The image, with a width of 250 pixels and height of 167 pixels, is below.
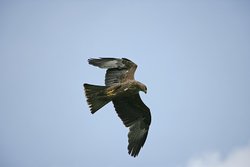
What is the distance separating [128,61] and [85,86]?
156 cm

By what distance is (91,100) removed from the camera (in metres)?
9.98

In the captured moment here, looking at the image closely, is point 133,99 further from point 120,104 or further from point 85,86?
point 85,86

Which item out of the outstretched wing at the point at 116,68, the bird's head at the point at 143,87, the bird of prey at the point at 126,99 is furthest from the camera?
the outstretched wing at the point at 116,68

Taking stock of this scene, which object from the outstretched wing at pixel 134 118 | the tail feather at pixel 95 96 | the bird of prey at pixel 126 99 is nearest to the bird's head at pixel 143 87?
the bird of prey at pixel 126 99

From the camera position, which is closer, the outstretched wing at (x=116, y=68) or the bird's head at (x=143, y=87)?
the bird's head at (x=143, y=87)

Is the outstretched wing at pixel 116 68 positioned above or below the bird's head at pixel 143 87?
above

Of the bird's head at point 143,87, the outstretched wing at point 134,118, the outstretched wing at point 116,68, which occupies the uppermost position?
the outstretched wing at point 116,68

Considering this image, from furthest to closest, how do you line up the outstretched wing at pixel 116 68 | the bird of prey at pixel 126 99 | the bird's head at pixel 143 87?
the outstretched wing at pixel 116 68 → the bird of prey at pixel 126 99 → the bird's head at pixel 143 87

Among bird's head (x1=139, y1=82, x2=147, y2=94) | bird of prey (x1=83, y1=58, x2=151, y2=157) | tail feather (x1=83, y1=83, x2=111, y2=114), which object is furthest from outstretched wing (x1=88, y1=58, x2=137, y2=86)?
bird's head (x1=139, y1=82, x2=147, y2=94)

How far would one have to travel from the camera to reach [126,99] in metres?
10.6

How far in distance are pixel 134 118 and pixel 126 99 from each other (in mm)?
616

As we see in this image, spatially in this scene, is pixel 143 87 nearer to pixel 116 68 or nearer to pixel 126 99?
pixel 126 99

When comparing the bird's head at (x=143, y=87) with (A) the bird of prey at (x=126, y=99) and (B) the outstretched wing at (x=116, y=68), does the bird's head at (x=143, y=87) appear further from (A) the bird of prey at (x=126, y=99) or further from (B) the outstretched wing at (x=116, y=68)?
(B) the outstretched wing at (x=116, y=68)

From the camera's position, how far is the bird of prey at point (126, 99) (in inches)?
392
